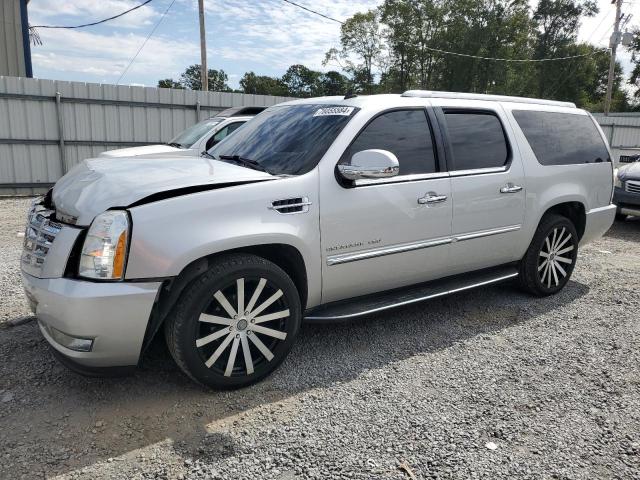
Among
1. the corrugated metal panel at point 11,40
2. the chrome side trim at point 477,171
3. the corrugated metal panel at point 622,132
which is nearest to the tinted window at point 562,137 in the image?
the chrome side trim at point 477,171

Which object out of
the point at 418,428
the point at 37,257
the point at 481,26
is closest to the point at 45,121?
the point at 37,257

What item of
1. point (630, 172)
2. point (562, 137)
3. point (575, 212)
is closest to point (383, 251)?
point (562, 137)

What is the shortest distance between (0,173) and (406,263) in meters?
10.7

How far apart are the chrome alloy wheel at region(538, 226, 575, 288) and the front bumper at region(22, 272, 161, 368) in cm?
369

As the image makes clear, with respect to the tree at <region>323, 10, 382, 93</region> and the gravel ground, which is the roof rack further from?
the tree at <region>323, 10, 382, 93</region>

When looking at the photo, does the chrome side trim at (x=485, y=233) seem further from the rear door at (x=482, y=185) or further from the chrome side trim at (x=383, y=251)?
the chrome side trim at (x=383, y=251)

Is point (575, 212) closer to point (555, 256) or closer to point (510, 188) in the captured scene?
point (555, 256)

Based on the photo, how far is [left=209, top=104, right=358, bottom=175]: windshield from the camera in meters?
3.38

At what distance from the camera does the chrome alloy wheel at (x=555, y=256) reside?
4.80 m

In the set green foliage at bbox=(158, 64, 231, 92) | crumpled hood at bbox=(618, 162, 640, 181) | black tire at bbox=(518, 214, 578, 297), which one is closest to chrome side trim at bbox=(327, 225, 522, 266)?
black tire at bbox=(518, 214, 578, 297)

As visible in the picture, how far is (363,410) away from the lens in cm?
291

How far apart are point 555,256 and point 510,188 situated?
1.08 m

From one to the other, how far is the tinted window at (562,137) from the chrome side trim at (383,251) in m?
1.51

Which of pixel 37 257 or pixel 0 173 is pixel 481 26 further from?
pixel 37 257
